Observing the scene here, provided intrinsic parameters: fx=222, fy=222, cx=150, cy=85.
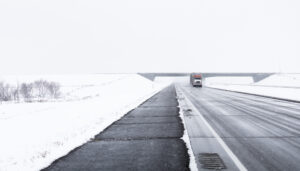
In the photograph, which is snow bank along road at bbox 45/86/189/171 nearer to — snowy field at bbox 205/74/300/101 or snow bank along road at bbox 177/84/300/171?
snow bank along road at bbox 177/84/300/171

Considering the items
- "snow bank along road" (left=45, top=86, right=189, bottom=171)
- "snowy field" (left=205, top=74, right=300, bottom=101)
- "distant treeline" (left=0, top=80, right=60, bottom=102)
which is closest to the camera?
"snow bank along road" (left=45, top=86, right=189, bottom=171)

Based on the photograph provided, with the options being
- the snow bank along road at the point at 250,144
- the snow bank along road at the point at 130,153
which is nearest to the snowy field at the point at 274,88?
the snow bank along road at the point at 250,144

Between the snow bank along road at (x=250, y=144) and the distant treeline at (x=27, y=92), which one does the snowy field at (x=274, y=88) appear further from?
the distant treeline at (x=27, y=92)

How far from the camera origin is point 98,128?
896 cm

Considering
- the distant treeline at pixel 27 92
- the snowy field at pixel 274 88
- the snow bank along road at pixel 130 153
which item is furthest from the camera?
the distant treeline at pixel 27 92

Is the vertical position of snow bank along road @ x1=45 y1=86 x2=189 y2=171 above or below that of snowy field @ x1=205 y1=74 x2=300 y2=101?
above

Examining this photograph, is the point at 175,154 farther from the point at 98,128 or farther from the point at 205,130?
the point at 98,128

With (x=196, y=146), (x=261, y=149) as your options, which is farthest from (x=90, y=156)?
(x=261, y=149)

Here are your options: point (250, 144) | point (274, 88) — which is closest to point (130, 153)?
point (250, 144)

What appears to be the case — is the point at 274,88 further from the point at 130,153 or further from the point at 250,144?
the point at 130,153

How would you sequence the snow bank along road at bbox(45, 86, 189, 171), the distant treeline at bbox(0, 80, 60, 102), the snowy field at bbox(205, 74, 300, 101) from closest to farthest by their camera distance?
the snow bank along road at bbox(45, 86, 189, 171) → the snowy field at bbox(205, 74, 300, 101) → the distant treeline at bbox(0, 80, 60, 102)

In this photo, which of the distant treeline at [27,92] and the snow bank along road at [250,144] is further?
the distant treeline at [27,92]

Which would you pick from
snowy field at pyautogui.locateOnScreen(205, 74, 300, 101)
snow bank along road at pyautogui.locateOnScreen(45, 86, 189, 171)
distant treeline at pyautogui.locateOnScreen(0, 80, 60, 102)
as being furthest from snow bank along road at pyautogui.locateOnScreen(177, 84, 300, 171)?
distant treeline at pyautogui.locateOnScreen(0, 80, 60, 102)

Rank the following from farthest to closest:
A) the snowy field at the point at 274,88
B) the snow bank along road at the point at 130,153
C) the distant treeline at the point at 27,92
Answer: the distant treeline at the point at 27,92
the snowy field at the point at 274,88
the snow bank along road at the point at 130,153
